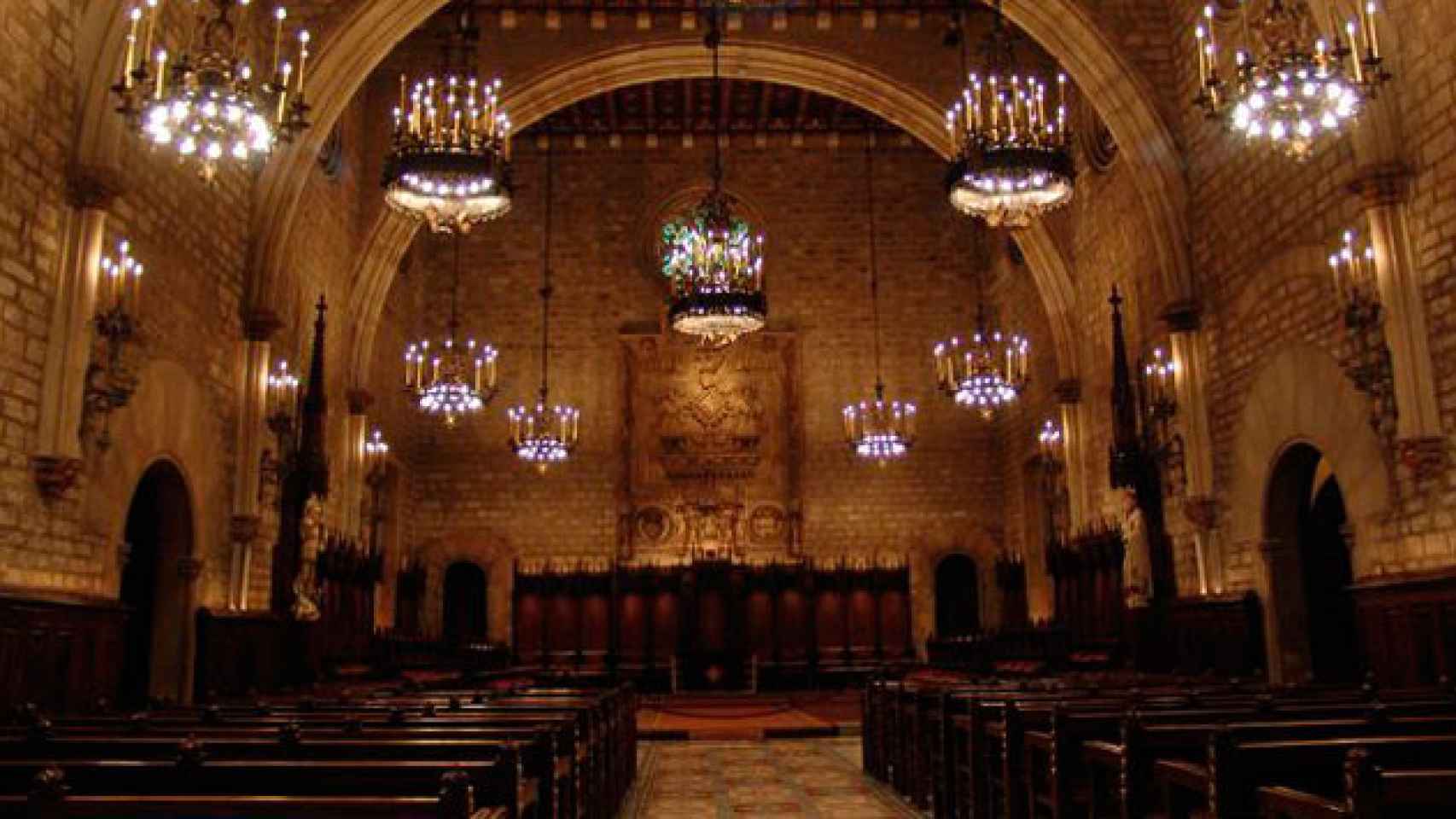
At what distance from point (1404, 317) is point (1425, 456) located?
108 cm

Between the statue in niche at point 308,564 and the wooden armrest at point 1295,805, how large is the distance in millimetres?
11795

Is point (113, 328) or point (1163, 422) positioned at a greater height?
point (113, 328)

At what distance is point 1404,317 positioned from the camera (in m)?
8.62

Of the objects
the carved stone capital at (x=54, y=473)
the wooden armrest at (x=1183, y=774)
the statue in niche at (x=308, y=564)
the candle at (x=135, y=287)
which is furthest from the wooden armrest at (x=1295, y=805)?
the statue in niche at (x=308, y=564)

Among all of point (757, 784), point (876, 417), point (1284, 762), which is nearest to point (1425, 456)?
point (757, 784)

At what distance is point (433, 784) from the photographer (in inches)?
132

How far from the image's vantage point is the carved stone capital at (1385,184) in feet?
28.8

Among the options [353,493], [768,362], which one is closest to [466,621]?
[353,493]

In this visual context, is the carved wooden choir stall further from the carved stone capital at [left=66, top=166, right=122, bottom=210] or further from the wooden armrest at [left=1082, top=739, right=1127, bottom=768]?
the wooden armrest at [left=1082, top=739, right=1127, bottom=768]

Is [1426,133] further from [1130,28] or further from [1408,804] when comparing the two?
[1408,804]

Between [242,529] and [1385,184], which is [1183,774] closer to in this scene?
[1385,184]

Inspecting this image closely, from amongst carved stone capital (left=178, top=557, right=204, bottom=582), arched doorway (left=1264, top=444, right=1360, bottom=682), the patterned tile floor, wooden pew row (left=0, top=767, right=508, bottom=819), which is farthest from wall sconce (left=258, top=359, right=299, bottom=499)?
arched doorway (left=1264, top=444, right=1360, bottom=682)

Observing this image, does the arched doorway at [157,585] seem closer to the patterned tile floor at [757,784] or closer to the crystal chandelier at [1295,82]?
the patterned tile floor at [757,784]

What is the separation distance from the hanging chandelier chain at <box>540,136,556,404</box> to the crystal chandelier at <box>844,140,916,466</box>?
6064 millimetres
